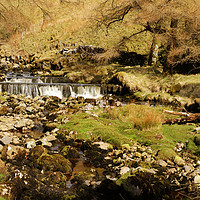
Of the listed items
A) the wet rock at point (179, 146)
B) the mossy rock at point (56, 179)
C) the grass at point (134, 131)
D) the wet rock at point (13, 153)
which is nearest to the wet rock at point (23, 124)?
the grass at point (134, 131)

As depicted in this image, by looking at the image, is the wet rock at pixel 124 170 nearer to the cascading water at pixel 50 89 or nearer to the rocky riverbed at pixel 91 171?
the rocky riverbed at pixel 91 171

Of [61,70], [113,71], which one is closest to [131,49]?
[113,71]

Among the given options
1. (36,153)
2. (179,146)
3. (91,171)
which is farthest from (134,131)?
(36,153)

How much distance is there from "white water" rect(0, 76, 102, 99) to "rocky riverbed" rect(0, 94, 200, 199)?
25.8ft

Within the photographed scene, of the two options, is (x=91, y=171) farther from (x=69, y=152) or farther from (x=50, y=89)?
(x=50, y=89)

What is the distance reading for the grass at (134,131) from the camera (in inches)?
224

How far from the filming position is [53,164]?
14.6 feet

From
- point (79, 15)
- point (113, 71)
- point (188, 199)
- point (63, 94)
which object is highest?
point (79, 15)

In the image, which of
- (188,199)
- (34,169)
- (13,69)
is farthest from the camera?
(13,69)

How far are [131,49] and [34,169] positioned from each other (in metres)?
21.0

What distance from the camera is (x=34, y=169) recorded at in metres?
4.26

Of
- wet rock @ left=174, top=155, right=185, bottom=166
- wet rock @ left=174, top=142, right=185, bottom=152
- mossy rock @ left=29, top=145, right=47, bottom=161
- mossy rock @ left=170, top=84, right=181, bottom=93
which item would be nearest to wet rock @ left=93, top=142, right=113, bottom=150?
mossy rock @ left=29, top=145, right=47, bottom=161

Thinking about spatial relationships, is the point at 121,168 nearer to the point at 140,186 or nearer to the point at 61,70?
the point at 140,186

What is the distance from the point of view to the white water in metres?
13.7
